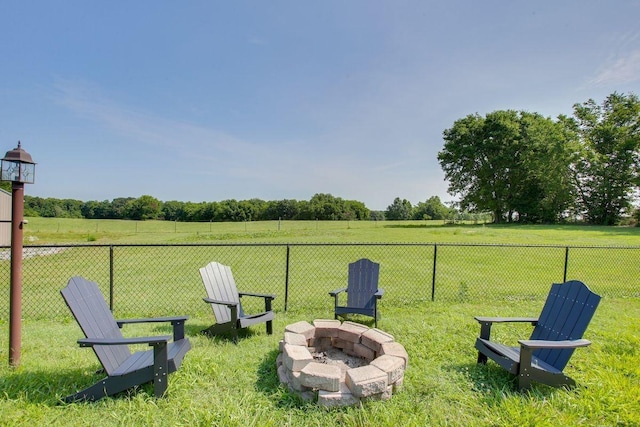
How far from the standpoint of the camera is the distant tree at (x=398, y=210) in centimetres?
5843

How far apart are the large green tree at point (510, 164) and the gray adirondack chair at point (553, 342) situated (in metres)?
32.3

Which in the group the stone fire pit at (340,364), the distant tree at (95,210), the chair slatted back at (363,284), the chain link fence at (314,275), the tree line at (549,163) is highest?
the tree line at (549,163)

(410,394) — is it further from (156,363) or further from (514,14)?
(514,14)

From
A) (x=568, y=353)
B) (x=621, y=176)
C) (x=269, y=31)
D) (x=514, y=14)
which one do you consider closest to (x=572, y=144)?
(x=621, y=176)

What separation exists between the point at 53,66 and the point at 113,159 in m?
15.5

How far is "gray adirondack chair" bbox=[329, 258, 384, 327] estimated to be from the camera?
444 cm

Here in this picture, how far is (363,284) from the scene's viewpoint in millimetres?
4707

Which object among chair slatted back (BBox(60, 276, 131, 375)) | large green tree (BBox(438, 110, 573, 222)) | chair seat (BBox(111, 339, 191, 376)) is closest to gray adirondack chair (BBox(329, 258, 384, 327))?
chair seat (BBox(111, 339, 191, 376))

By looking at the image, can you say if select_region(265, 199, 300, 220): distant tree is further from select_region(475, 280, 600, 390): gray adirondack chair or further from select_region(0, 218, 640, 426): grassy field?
select_region(475, 280, 600, 390): gray adirondack chair

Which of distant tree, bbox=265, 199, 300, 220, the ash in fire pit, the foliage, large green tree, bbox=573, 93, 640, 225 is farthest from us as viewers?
distant tree, bbox=265, 199, 300, 220

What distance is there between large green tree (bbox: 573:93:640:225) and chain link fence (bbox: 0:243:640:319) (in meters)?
22.6

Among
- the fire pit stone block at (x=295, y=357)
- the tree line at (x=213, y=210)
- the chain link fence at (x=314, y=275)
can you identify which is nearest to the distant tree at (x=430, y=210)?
the tree line at (x=213, y=210)

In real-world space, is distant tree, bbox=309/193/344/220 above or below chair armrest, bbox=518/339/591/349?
above

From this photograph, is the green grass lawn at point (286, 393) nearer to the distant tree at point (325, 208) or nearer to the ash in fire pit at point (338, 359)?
the ash in fire pit at point (338, 359)
